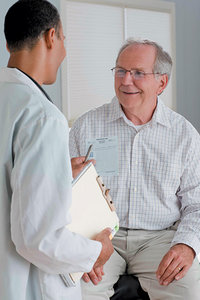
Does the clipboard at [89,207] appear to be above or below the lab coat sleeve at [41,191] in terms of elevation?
below

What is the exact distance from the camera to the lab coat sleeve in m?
1.06

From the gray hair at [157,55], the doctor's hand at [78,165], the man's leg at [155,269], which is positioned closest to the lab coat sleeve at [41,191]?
the doctor's hand at [78,165]

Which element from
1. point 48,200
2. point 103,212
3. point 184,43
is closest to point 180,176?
point 103,212

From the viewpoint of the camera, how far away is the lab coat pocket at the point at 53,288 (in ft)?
3.84

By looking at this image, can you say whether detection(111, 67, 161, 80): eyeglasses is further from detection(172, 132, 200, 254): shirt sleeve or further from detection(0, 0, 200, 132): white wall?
detection(0, 0, 200, 132): white wall

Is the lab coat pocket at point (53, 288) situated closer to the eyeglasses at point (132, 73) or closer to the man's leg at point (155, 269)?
the man's leg at point (155, 269)

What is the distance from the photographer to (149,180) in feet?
6.55

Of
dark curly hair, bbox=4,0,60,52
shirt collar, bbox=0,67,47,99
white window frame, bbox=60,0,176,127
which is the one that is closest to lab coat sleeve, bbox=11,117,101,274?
shirt collar, bbox=0,67,47,99

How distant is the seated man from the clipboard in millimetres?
391

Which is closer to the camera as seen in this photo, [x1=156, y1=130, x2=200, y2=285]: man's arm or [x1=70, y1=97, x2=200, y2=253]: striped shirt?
[x1=156, y1=130, x2=200, y2=285]: man's arm

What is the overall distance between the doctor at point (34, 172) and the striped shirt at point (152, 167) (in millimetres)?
778

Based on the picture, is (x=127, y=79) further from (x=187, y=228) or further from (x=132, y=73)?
(x=187, y=228)

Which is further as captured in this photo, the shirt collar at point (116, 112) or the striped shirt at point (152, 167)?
the shirt collar at point (116, 112)

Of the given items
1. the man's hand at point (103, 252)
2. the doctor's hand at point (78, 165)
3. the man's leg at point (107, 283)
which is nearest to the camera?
the man's hand at point (103, 252)
